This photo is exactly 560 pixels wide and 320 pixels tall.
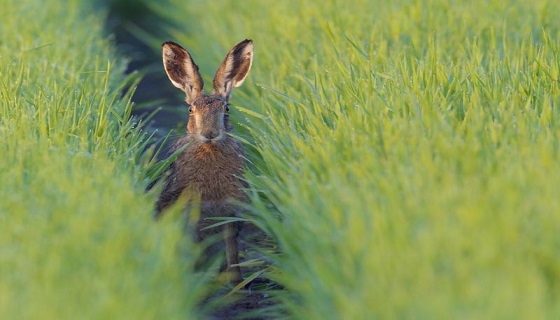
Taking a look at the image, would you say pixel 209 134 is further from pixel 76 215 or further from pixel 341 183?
pixel 76 215

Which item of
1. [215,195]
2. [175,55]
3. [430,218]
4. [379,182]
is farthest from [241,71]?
[430,218]

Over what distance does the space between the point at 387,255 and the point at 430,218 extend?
295 millimetres

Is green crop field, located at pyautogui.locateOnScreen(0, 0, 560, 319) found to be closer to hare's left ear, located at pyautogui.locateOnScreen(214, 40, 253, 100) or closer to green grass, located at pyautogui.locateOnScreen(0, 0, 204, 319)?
green grass, located at pyautogui.locateOnScreen(0, 0, 204, 319)

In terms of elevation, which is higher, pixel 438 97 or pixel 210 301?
pixel 438 97

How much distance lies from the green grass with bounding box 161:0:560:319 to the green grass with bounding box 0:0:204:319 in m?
0.55

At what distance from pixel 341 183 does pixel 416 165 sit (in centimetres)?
32

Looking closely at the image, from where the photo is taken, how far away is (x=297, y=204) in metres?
4.17

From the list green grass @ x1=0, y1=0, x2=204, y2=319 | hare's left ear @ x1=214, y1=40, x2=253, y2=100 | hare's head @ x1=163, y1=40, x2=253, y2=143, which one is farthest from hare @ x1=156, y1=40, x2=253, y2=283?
green grass @ x1=0, y1=0, x2=204, y2=319

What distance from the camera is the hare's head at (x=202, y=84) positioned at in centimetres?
527

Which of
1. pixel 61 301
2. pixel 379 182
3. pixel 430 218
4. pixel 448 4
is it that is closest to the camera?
pixel 61 301

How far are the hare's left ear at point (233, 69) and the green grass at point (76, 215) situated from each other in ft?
1.71

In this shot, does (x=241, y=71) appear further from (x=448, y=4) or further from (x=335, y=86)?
(x=448, y=4)

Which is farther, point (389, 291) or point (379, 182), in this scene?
point (379, 182)

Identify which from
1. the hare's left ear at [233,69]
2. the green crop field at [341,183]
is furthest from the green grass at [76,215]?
the hare's left ear at [233,69]
